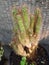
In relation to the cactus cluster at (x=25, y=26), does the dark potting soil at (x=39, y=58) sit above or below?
below

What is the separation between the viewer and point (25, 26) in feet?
8.71

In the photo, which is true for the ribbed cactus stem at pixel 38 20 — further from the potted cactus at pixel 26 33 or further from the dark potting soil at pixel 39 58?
the dark potting soil at pixel 39 58

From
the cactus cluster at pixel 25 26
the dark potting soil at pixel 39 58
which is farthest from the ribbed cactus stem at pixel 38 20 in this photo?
the dark potting soil at pixel 39 58

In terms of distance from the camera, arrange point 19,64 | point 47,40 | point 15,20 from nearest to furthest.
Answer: point 15,20 → point 19,64 → point 47,40

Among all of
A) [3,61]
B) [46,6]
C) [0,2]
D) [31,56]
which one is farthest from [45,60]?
[0,2]

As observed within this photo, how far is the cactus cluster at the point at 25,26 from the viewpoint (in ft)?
8.57

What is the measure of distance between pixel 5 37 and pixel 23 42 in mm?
814

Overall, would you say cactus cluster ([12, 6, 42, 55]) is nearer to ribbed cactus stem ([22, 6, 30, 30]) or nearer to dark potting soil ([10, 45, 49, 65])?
ribbed cactus stem ([22, 6, 30, 30])

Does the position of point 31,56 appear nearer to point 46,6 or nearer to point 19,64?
point 19,64

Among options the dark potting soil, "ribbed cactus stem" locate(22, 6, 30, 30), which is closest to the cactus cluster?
"ribbed cactus stem" locate(22, 6, 30, 30)

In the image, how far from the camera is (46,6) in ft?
10.9

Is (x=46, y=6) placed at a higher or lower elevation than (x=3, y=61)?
higher

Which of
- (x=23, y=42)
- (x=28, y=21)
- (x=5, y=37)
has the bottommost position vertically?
(x=5, y=37)

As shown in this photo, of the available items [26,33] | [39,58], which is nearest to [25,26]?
[26,33]
